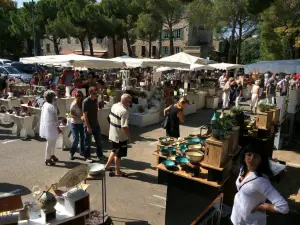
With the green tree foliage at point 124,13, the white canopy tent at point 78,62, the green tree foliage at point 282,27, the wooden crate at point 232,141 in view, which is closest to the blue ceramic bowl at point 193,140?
the wooden crate at point 232,141

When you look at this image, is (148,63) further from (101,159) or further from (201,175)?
(201,175)

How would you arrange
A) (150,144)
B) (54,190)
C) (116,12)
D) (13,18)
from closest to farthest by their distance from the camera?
(54,190), (150,144), (116,12), (13,18)

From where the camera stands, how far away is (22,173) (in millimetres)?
5715

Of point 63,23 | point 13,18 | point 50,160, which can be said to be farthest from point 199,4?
point 50,160

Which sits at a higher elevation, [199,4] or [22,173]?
[199,4]

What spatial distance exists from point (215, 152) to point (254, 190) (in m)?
1.03

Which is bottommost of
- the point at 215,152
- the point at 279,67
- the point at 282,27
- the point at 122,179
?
the point at 122,179

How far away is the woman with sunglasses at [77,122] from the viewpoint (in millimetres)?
6129

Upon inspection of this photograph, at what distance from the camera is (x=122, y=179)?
5.53 meters

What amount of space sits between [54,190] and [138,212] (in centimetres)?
158

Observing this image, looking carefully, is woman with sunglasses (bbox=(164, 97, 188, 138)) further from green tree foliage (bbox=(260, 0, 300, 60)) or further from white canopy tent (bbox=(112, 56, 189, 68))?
green tree foliage (bbox=(260, 0, 300, 60))

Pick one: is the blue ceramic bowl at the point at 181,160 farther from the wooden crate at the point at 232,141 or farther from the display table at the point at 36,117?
the display table at the point at 36,117

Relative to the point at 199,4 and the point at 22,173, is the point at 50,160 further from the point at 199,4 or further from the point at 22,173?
the point at 199,4

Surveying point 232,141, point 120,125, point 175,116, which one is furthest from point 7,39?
point 232,141
